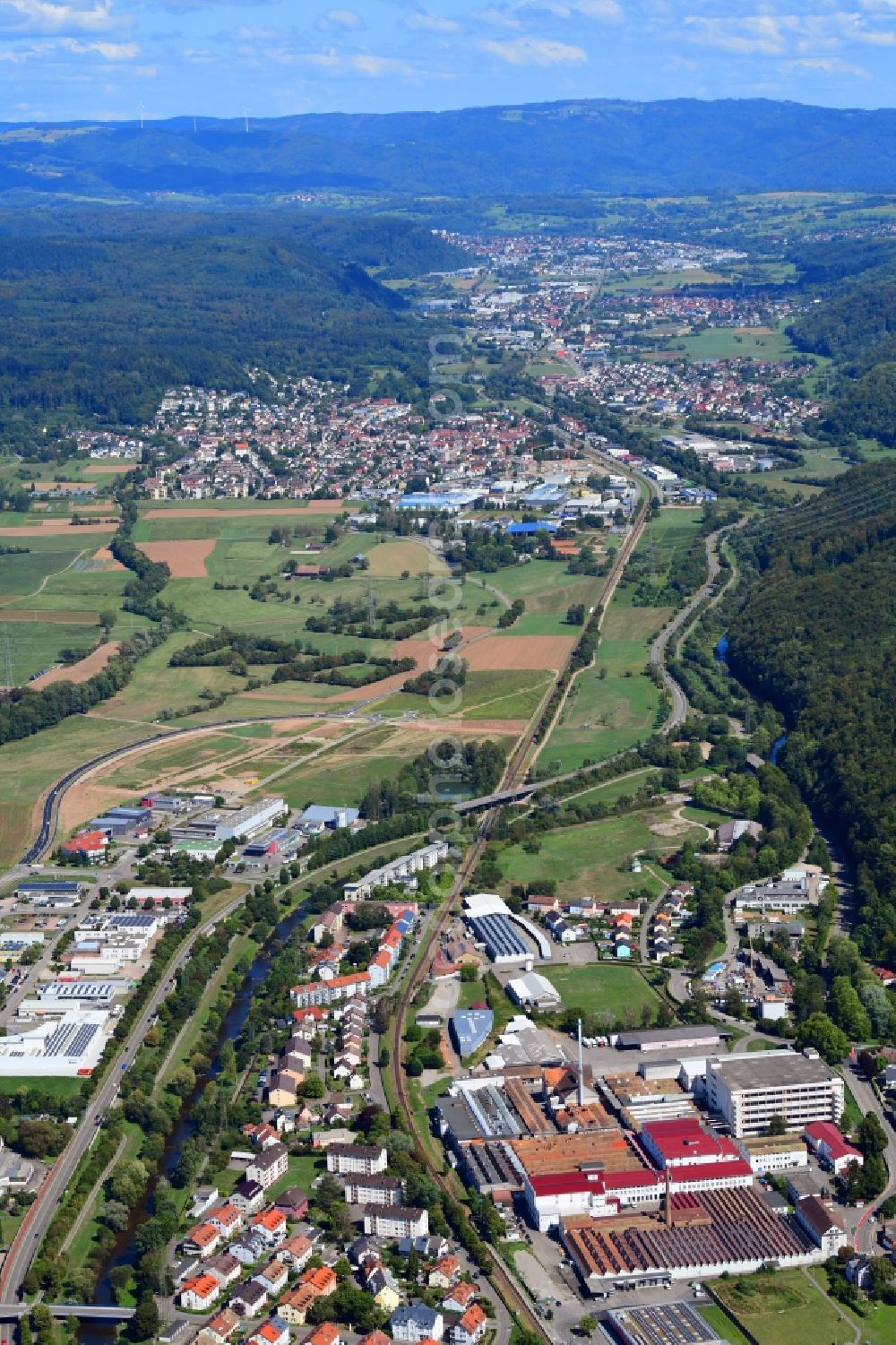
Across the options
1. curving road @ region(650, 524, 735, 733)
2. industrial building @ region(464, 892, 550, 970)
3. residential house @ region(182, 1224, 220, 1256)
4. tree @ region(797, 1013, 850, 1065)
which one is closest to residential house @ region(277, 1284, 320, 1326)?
residential house @ region(182, 1224, 220, 1256)

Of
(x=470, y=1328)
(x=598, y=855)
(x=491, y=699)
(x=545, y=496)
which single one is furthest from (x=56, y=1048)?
(x=545, y=496)

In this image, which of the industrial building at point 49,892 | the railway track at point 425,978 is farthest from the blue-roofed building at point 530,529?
the industrial building at point 49,892

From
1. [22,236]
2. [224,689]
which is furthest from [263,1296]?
[22,236]

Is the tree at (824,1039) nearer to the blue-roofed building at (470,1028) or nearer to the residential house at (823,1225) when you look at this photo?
the residential house at (823,1225)

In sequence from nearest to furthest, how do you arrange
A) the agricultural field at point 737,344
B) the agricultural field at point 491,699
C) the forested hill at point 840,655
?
1. the forested hill at point 840,655
2. the agricultural field at point 491,699
3. the agricultural field at point 737,344

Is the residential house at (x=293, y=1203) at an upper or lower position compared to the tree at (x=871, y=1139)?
lower

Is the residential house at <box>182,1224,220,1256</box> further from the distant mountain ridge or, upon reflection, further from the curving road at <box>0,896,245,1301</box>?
the distant mountain ridge

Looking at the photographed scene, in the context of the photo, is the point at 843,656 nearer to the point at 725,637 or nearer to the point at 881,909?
the point at 725,637
